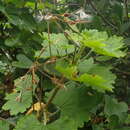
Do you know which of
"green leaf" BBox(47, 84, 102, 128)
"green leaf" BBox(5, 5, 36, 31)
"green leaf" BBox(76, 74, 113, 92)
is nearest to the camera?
"green leaf" BBox(76, 74, 113, 92)

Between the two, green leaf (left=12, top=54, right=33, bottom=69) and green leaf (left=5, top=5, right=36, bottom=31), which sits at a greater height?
green leaf (left=5, top=5, right=36, bottom=31)

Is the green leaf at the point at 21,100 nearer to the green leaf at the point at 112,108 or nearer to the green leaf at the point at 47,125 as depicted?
the green leaf at the point at 47,125

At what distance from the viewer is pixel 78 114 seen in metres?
1.03

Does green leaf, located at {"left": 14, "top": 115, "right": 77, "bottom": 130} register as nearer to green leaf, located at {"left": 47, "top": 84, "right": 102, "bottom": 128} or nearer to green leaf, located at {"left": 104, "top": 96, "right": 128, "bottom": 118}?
green leaf, located at {"left": 47, "top": 84, "right": 102, "bottom": 128}

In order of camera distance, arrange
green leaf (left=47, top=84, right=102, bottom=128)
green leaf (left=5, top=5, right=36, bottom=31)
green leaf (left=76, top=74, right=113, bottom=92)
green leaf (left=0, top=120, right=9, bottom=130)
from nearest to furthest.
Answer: green leaf (left=76, top=74, right=113, bottom=92), green leaf (left=47, top=84, right=102, bottom=128), green leaf (left=0, top=120, right=9, bottom=130), green leaf (left=5, top=5, right=36, bottom=31)

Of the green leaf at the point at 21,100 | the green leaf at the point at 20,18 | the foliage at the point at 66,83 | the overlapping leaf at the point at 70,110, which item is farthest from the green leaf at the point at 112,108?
the green leaf at the point at 20,18

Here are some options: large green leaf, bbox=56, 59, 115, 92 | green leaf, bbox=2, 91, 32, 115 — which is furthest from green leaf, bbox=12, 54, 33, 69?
large green leaf, bbox=56, 59, 115, 92

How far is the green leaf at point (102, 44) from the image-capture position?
0.93 m

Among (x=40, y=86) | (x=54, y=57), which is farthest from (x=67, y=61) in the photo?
(x=40, y=86)

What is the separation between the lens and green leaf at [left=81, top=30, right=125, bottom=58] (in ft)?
3.04

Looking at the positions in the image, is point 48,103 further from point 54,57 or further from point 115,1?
point 115,1

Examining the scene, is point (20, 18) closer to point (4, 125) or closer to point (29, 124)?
point (4, 125)

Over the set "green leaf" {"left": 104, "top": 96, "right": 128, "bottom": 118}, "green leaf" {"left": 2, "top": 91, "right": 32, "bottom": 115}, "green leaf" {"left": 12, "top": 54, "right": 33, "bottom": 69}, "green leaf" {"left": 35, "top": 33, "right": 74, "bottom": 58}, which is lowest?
"green leaf" {"left": 104, "top": 96, "right": 128, "bottom": 118}

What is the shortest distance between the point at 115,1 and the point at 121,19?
0.17 meters
